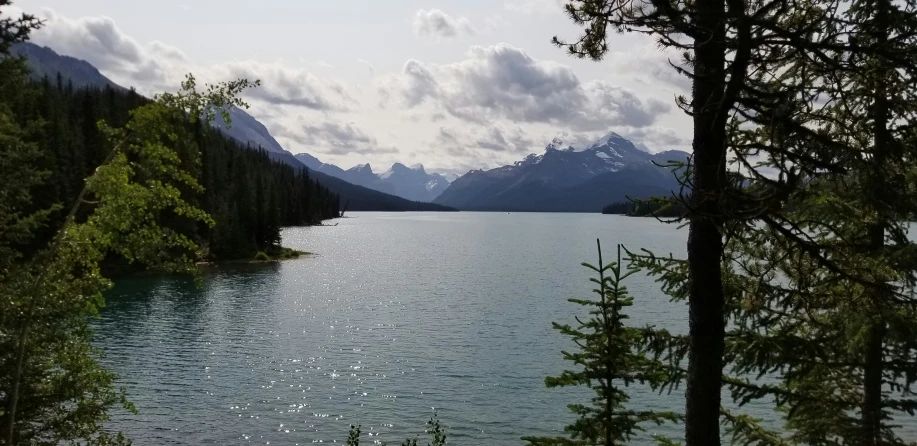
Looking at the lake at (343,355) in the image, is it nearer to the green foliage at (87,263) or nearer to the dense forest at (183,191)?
the green foliage at (87,263)

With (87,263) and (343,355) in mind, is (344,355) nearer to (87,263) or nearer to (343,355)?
(343,355)

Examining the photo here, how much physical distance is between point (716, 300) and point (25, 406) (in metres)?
13.5

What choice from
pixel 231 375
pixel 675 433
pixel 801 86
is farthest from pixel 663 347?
pixel 231 375

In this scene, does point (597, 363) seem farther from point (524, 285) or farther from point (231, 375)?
point (524, 285)

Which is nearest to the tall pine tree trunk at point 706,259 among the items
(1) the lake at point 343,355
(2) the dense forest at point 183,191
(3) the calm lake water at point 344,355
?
(1) the lake at point 343,355

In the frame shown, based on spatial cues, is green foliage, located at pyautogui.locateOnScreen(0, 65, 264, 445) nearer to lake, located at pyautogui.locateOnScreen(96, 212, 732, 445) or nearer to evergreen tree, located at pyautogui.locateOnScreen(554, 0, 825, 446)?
evergreen tree, located at pyautogui.locateOnScreen(554, 0, 825, 446)

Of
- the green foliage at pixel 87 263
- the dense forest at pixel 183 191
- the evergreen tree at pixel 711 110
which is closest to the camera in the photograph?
the evergreen tree at pixel 711 110

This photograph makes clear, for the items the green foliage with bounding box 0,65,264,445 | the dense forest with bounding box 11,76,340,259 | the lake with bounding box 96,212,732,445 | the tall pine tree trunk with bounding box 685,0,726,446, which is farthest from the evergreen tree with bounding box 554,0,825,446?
the dense forest with bounding box 11,76,340,259

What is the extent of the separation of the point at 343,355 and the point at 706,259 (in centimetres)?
3257

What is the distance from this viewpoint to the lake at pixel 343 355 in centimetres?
2544

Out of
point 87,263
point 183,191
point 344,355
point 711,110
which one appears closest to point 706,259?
point 711,110

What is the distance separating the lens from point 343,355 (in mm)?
36500

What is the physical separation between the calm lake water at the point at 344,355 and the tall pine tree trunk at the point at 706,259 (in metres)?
18.3

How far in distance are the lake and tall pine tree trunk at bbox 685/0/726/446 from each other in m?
18.2
